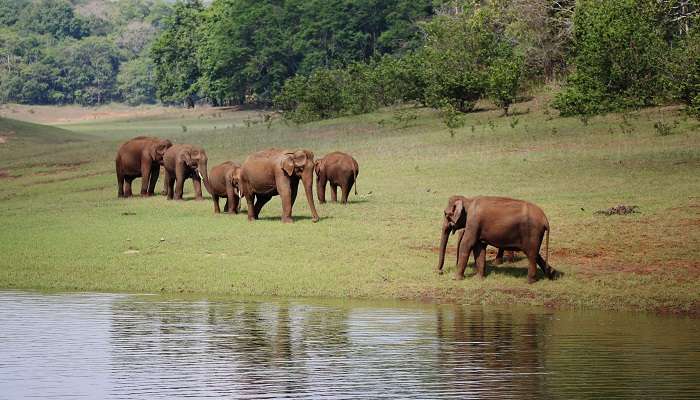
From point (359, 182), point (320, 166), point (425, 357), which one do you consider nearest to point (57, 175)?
point (359, 182)

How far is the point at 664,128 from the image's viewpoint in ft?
130

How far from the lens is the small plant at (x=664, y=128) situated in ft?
129

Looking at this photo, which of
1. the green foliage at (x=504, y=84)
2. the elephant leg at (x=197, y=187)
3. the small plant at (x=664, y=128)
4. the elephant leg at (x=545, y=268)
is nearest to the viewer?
the elephant leg at (x=545, y=268)

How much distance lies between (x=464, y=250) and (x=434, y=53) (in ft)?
121

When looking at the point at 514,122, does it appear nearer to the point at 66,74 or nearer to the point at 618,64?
the point at 618,64

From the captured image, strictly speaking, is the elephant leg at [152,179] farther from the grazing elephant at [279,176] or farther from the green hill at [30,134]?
the green hill at [30,134]

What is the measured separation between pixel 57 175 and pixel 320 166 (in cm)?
→ 1619

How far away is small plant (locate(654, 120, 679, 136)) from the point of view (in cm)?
3941

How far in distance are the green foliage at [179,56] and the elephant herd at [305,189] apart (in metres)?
90.3

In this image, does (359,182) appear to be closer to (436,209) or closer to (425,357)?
(436,209)

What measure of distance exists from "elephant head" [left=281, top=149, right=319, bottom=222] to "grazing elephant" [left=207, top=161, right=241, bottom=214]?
192 centimetres

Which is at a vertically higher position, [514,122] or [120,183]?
[514,122]

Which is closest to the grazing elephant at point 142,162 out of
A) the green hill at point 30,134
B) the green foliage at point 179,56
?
the green hill at point 30,134

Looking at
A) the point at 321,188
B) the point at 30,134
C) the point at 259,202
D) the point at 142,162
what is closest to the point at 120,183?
the point at 142,162
